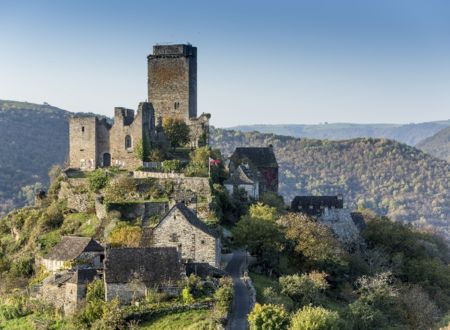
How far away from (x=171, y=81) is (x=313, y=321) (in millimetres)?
45919

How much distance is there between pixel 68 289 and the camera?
122 feet

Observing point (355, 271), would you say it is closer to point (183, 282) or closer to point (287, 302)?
point (287, 302)

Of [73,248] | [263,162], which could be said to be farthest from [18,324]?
[263,162]

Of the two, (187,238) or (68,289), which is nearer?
(68,289)

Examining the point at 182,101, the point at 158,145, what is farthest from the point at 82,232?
the point at 182,101

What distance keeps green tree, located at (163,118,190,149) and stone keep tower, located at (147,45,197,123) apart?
364 cm

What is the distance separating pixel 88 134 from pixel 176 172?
10030 mm

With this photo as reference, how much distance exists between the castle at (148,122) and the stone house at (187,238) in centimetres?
1993

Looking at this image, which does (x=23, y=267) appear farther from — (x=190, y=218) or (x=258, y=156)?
(x=258, y=156)

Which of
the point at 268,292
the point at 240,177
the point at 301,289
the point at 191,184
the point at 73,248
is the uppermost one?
the point at 191,184

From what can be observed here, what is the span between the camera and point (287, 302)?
1505 inches

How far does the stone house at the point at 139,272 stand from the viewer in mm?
35500

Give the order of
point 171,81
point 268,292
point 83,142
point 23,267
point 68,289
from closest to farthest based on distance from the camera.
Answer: point 68,289, point 268,292, point 23,267, point 83,142, point 171,81

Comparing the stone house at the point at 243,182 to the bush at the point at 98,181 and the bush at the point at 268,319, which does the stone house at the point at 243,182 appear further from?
the bush at the point at 268,319
